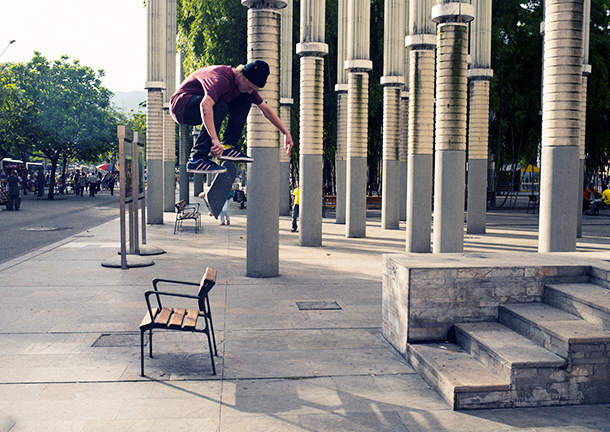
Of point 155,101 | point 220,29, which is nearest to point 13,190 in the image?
point 155,101

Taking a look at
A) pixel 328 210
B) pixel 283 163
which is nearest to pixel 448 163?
pixel 283 163

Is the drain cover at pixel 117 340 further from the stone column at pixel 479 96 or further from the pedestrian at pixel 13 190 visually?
the pedestrian at pixel 13 190

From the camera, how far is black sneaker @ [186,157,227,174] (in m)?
6.79

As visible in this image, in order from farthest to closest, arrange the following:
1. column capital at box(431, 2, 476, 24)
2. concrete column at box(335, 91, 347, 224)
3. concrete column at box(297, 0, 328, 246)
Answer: concrete column at box(335, 91, 347, 224) < concrete column at box(297, 0, 328, 246) < column capital at box(431, 2, 476, 24)

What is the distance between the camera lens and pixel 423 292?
6984 mm

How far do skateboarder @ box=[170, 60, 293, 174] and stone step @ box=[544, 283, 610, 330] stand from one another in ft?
12.2

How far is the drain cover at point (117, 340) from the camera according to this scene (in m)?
7.51

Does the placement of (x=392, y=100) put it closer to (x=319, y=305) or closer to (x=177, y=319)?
(x=319, y=305)

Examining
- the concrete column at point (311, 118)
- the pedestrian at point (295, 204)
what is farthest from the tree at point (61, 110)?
the concrete column at point (311, 118)

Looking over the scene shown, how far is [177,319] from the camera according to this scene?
21.8ft

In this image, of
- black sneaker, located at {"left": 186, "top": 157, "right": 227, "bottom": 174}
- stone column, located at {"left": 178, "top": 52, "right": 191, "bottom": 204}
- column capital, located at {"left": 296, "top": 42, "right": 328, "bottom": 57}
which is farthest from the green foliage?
black sneaker, located at {"left": 186, "top": 157, "right": 227, "bottom": 174}

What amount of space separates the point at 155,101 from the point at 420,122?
11.6 metres

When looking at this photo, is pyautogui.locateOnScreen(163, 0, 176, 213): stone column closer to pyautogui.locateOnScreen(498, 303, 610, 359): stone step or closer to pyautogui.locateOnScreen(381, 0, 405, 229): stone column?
pyautogui.locateOnScreen(381, 0, 405, 229): stone column

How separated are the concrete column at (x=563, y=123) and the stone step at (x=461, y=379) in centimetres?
526
